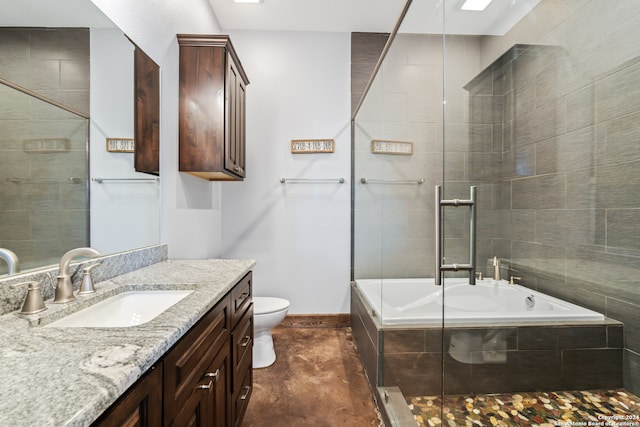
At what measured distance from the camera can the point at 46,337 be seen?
66 cm

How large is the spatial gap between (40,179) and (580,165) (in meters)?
1.48

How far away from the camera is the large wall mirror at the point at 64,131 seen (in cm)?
83

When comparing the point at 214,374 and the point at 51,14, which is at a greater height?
the point at 51,14

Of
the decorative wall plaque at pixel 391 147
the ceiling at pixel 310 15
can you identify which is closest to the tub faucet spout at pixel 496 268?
the decorative wall plaque at pixel 391 147

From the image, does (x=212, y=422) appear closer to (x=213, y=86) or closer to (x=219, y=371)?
(x=219, y=371)

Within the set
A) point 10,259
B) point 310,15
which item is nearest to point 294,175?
point 310,15

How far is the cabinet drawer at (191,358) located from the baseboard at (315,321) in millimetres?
1680

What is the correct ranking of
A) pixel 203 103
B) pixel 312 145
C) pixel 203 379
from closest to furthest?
1. pixel 203 379
2. pixel 203 103
3. pixel 312 145

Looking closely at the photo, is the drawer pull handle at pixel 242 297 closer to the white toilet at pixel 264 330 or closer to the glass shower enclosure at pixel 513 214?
the white toilet at pixel 264 330

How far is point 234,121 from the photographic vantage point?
2117mm

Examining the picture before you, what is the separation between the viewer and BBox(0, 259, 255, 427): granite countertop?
0.40 meters

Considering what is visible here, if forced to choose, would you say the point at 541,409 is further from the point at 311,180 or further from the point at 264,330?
the point at 311,180

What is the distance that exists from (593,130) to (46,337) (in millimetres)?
1281

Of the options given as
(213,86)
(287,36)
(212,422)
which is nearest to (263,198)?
(213,86)
